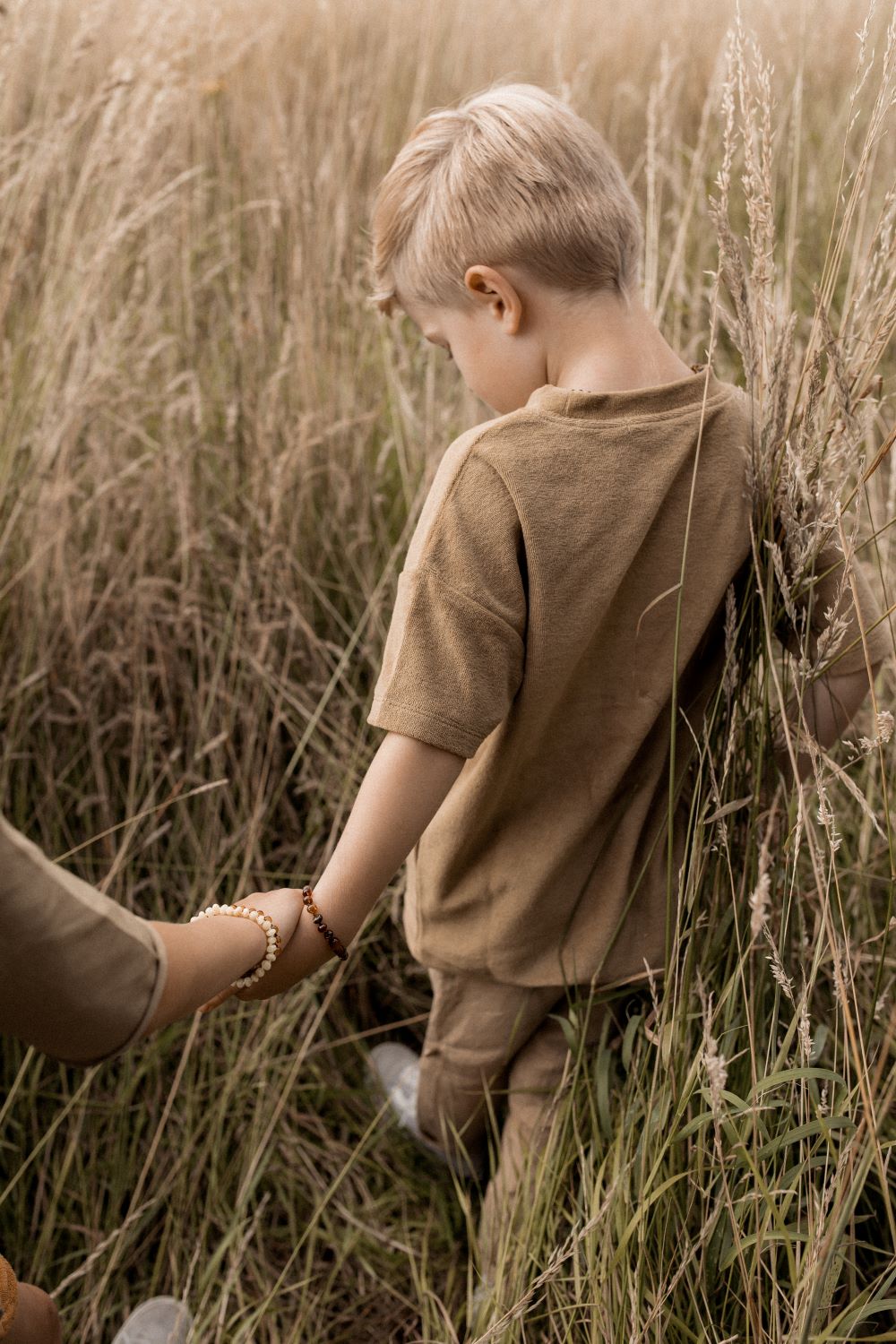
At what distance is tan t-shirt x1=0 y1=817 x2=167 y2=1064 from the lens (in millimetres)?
688

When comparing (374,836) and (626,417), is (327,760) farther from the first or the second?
(626,417)

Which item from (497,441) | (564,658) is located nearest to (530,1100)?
(564,658)

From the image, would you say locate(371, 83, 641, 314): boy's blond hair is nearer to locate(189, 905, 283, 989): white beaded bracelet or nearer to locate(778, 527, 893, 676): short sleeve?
locate(778, 527, 893, 676): short sleeve

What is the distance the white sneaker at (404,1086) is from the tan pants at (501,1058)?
0.09 metres

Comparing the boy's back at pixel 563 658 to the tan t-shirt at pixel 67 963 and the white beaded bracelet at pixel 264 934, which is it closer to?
the white beaded bracelet at pixel 264 934

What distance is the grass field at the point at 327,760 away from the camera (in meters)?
1.08

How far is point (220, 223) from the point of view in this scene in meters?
2.47

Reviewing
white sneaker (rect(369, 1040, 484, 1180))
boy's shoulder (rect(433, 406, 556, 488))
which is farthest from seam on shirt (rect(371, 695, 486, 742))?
white sneaker (rect(369, 1040, 484, 1180))

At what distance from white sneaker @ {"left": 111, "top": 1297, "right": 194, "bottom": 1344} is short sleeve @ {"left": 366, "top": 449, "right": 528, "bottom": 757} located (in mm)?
867

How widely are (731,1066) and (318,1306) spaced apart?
0.71 meters

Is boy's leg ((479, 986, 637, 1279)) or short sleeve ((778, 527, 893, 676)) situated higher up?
short sleeve ((778, 527, 893, 676))

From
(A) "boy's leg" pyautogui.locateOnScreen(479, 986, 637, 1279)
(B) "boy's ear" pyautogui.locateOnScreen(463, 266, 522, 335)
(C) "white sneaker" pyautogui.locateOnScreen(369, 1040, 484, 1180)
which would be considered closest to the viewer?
(B) "boy's ear" pyautogui.locateOnScreen(463, 266, 522, 335)

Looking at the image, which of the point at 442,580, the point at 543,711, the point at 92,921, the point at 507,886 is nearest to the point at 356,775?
the point at 507,886

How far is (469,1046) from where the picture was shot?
148cm
